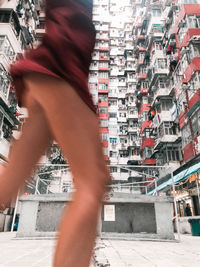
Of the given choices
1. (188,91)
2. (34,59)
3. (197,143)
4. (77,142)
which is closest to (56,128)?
(77,142)

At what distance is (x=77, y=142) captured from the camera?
88 centimetres

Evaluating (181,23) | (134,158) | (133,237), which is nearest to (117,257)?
(133,237)

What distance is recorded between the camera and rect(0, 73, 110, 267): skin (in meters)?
0.74

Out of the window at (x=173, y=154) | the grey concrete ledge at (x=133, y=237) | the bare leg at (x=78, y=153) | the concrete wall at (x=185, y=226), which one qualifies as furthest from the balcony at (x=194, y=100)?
the bare leg at (x=78, y=153)

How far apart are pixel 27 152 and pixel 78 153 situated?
0.37 meters

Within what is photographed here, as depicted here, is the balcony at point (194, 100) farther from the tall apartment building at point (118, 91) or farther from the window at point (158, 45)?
the tall apartment building at point (118, 91)

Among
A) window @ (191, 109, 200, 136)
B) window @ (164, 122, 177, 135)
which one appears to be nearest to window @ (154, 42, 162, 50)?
window @ (164, 122, 177, 135)

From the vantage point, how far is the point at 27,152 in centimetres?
113

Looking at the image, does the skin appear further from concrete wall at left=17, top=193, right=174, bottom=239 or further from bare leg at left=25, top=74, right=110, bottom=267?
concrete wall at left=17, top=193, right=174, bottom=239

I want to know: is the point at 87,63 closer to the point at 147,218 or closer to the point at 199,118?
the point at 147,218

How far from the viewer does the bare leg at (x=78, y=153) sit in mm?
754

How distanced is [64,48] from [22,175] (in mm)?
A: 604

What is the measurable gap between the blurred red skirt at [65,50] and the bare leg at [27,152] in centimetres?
13

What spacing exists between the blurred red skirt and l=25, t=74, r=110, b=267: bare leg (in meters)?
0.05
